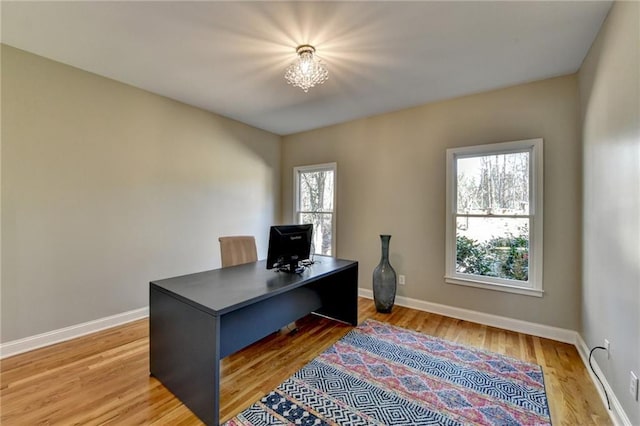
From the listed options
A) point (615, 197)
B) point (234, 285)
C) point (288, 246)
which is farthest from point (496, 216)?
point (234, 285)

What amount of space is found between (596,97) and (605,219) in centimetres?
97

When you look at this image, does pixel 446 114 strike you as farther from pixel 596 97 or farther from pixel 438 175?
pixel 596 97

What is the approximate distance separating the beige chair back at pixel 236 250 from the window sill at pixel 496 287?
7.75 ft

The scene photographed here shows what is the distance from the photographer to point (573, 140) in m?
2.62

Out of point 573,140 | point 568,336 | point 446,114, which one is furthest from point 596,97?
point 568,336

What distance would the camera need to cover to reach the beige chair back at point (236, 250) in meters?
2.83

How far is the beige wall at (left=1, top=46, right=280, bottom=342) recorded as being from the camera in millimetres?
2367

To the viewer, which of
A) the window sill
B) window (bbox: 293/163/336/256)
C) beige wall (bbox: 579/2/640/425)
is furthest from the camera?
window (bbox: 293/163/336/256)

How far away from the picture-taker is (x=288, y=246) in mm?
2424

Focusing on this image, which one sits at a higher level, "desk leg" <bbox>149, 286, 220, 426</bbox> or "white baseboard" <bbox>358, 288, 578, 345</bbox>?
"desk leg" <bbox>149, 286, 220, 426</bbox>

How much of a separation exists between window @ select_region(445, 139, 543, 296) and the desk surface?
164 centimetres

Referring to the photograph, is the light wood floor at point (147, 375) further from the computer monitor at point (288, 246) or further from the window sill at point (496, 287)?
the computer monitor at point (288, 246)

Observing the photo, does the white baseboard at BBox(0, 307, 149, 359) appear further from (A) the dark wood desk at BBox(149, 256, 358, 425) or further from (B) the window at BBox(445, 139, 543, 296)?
(B) the window at BBox(445, 139, 543, 296)

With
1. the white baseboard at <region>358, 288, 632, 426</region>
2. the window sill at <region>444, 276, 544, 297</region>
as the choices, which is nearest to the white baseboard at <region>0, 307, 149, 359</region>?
the white baseboard at <region>358, 288, 632, 426</region>
